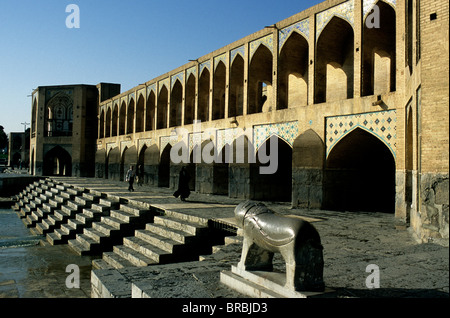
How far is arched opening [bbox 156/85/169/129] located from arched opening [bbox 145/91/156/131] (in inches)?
32.6

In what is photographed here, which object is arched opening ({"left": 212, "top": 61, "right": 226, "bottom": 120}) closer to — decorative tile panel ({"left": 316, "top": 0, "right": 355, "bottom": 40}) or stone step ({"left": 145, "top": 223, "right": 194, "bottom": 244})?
decorative tile panel ({"left": 316, "top": 0, "right": 355, "bottom": 40})

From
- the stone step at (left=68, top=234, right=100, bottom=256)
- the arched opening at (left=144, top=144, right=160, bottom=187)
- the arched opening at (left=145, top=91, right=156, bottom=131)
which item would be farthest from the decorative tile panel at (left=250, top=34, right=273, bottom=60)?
the arched opening at (left=145, top=91, right=156, bottom=131)

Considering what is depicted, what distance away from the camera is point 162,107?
21109 millimetres

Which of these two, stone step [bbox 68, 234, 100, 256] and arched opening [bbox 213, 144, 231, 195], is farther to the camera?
arched opening [bbox 213, 144, 231, 195]

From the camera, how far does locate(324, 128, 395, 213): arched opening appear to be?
33.8 ft

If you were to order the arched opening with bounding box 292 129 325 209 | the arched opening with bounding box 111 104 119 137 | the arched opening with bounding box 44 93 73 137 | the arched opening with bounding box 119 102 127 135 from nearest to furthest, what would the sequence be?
the arched opening with bounding box 292 129 325 209 → the arched opening with bounding box 119 102 127 135 → the arched opening with bounding box 111 104 119 137 → the arched opening with bounding box 44 93 73 137

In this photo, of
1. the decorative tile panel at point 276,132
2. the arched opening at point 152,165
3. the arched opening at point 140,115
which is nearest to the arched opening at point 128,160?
the arched opening at point 140,115

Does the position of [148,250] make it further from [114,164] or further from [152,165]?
[114,164]

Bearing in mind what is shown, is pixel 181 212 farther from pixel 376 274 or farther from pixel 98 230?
pixel 376 274

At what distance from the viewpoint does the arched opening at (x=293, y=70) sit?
12352mm

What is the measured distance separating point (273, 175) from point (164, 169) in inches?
296

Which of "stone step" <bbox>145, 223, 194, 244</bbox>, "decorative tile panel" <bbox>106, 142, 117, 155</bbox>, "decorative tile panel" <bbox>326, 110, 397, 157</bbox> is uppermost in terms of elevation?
"decorative tile panel" <bbox>106, 142, 117, 155</bbox>

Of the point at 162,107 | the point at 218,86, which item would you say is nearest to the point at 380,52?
the point at 218,86
